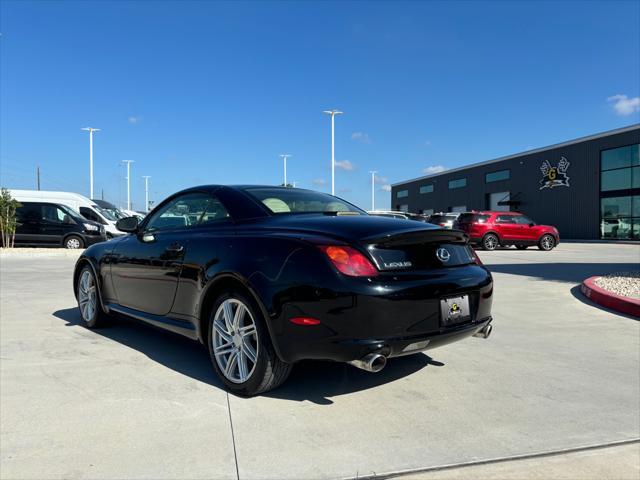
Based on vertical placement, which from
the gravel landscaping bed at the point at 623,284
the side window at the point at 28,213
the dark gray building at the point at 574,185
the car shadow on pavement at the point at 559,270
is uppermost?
the dark gray building at the point at 574,185

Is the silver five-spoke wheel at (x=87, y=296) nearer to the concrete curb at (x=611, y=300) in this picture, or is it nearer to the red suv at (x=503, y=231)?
the concrete curb at (x=611, y=300)

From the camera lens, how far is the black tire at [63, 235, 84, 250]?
1742 centimetres

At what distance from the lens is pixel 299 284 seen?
9.50 feet

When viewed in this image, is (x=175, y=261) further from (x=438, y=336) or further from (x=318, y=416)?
(x=438, y=336)

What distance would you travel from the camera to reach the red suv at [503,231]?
19.2 m

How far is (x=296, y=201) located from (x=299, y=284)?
3.90 ft

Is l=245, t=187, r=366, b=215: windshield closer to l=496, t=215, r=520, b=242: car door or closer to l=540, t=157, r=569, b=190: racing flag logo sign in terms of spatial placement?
l=496, t=215, r=520, b=242: car door

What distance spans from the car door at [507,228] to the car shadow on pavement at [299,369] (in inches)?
653

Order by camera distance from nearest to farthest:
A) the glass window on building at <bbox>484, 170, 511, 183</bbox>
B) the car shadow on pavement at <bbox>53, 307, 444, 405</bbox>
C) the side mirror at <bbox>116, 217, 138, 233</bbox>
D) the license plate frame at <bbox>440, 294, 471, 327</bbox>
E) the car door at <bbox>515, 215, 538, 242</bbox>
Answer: the license plate frame at <bbox>440, 294, 471, 327</bbox>
the car shadow on pavement at <bbox>53, 307, 444, 405</bbox>
the side mirror at <bbox>116, 217, 138, 233</bbox>
the car door at <bbox>515, 215, 538, 242</bbox>
the glass window on building at <bbox>484, 170, 511, 183</bbox>

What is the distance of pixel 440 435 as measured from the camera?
9.00 ft

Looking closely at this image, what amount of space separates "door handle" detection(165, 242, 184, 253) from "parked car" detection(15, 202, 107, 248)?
15.1 metres

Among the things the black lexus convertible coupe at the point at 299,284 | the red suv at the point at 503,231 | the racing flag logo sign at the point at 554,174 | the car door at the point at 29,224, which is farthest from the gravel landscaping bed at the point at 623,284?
the racing flag logo sign at the point at 554,174

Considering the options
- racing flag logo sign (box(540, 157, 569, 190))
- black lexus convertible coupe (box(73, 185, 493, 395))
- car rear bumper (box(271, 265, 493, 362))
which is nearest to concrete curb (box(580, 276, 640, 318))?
black lexus convertible coupe (box(73, 185, 493, 395))

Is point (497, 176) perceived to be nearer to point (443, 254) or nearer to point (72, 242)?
point (72, 242)
